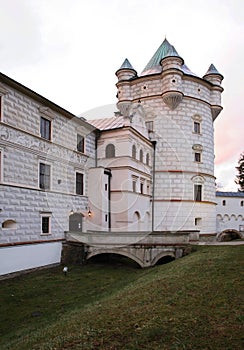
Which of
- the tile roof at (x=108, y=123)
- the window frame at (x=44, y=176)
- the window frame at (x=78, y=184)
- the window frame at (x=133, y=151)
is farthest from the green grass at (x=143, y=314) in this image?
the tile roof at (x=108, y=123)

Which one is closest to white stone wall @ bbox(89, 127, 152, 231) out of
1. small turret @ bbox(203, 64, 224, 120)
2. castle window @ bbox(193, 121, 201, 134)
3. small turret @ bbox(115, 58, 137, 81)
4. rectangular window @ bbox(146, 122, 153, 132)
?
rectangular window @ bbox(146, 122, 153, 132)

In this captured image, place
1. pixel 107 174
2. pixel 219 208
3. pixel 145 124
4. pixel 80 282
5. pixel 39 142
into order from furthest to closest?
pixel 219 208 → pixel 145 124 → pixel 107 174 → pixel 39 142 → pixel 80 282

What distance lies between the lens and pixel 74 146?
21.9m

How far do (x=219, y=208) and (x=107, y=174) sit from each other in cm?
1881

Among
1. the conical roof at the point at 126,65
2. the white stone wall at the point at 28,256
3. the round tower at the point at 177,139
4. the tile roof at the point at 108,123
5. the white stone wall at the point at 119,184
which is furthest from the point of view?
the conical roof at the point at 126,65

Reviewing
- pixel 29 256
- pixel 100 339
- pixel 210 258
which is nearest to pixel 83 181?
pixel 29 256

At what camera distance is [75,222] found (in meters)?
22.3

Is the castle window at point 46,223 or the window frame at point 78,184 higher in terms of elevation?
the window frame at point 78,184

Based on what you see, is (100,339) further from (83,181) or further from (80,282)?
(83,181)

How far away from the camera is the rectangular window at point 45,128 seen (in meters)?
19.2

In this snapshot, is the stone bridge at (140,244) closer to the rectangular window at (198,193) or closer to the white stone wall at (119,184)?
the white stone wall at (119,184)

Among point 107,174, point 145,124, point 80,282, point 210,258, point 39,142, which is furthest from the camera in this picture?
point 145,124

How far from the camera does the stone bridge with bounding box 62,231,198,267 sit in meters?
17.9

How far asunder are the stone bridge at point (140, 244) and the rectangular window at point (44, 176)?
3811 mm
